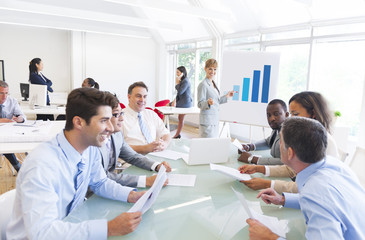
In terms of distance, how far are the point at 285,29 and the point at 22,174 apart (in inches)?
194

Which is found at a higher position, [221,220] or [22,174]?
[22,174]

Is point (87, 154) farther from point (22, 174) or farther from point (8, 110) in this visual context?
point (8, 110)

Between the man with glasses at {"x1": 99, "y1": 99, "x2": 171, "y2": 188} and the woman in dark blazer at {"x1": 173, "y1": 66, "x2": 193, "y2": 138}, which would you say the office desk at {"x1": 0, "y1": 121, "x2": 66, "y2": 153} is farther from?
the woman in dark blazer at {"x1": 173, "y1": 66, "x2": 193, "y2": 138}

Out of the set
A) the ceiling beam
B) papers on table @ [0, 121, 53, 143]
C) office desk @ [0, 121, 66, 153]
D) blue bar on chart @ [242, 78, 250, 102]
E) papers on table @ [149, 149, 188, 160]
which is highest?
the ceiling beam

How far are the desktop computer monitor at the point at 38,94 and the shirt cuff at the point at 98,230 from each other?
3.98 m

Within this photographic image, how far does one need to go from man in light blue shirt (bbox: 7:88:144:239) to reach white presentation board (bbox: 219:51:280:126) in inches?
121

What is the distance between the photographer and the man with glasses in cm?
163

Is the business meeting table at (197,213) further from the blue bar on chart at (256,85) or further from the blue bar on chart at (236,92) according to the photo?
the blue bar on chart at (236,92)

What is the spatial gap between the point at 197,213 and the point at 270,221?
13.3 inches

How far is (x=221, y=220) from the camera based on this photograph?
4.12ft

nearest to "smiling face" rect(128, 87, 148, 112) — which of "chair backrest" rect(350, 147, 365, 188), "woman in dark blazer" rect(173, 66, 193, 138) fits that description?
"chair backrest" rect(350, 147, 365, 188)

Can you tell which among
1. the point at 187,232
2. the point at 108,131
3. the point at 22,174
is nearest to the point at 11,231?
the point at 22,174

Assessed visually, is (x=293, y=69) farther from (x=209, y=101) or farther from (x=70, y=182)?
(x=70, y=182)

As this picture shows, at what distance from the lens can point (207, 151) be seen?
→ 6.79 feet
